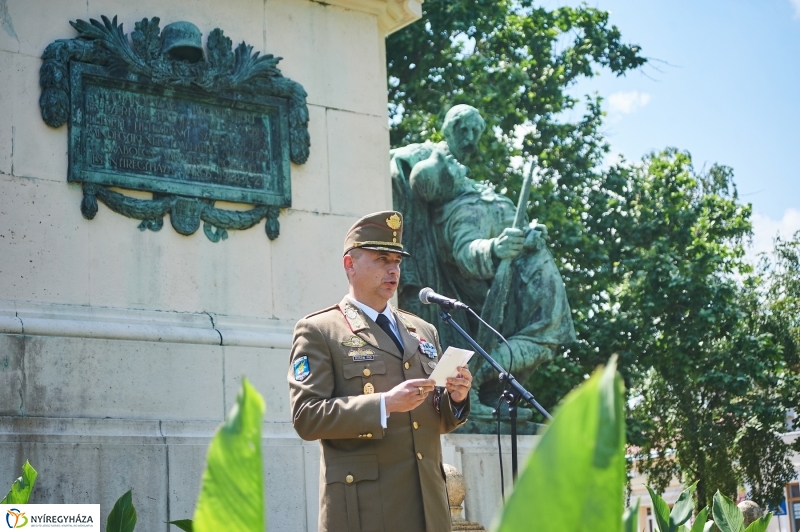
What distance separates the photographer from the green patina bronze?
6254mm

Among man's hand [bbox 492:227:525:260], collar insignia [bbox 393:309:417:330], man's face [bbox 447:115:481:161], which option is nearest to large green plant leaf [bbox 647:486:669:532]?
collar insignia [bbox 393:309:417:330]

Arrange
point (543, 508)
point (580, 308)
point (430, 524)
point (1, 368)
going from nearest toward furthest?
point (543, 508) < point (430, 524) < point (1, 368) < point (580, 308)

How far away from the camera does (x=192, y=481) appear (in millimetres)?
5957

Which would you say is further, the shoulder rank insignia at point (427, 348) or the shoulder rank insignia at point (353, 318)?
the shoulder rank insignia at point (427, 348)

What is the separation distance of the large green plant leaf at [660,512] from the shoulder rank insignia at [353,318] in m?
1.53

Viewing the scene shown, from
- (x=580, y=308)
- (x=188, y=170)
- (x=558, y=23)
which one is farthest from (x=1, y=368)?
(x=558, y=23)

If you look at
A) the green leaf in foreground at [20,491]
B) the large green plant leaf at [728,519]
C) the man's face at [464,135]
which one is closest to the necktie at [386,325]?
the green leaf in foreground at [20,491]

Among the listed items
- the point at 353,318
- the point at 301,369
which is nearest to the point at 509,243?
the point at 353,318

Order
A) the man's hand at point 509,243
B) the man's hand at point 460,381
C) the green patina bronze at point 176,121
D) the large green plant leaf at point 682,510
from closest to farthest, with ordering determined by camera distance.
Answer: the man's hand at point 460,381 → the large green plant leaf at point 682,510 → the green patina bronze at point 176,121 → the man's hand at point 509,243

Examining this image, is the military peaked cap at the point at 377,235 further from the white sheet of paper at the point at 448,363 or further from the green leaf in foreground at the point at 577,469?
the green leaf in foreground at the point at 577,469

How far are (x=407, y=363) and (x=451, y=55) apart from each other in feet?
51.0

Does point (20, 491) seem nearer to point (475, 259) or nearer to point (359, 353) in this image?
point (359, 353)

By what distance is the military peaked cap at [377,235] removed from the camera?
4203 millimetres

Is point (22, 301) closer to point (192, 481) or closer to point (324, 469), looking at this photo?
point (192, 481)
